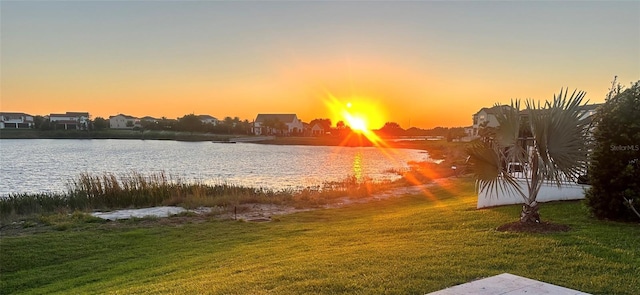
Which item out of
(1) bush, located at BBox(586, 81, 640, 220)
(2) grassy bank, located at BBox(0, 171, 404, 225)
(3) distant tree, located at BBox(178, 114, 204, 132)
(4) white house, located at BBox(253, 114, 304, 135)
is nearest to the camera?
(1) bush, located at BBox(586, 81, 640, 220)

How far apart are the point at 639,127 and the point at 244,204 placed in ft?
45.5

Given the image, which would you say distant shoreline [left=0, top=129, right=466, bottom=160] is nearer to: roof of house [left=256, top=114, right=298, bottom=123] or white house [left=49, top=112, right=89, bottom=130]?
white house [left=49, top=112, right=89, bottom=130]

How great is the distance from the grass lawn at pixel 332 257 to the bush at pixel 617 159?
40 cm

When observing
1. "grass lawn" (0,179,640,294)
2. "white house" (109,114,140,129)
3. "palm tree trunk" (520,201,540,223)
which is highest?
"white house" (109,114,140,129)

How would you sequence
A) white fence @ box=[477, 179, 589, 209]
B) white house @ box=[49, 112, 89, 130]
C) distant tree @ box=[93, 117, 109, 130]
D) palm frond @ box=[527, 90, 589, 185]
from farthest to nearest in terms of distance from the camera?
1. distant tree @ box=[93, 117, 109, 130]
2. white house @ box=[49, 112, 89, 130]
3. white fence @ box=[477, 179, 589, 209]
4. palm frond @ box=[527, 90, 589, 185]

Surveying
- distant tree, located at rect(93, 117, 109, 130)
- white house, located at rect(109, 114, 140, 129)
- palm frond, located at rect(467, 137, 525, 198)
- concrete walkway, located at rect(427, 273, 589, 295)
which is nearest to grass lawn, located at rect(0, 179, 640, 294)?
concrete walkway, located at rect(427, 273, 589, 295)

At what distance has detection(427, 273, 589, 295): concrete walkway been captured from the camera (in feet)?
12.5

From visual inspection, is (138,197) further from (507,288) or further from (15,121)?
(15,121)

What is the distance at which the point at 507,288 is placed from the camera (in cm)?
391

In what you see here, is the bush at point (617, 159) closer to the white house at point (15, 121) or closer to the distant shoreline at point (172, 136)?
the distant shoreline at point (172, 136)

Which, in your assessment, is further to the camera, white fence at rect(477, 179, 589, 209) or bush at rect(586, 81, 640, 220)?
white fence at rect(477, 179, 589, 209)

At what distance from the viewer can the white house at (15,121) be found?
102 metres

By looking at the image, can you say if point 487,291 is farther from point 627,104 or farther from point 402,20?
point 402,20

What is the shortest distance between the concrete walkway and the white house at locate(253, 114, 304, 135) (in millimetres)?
108445
